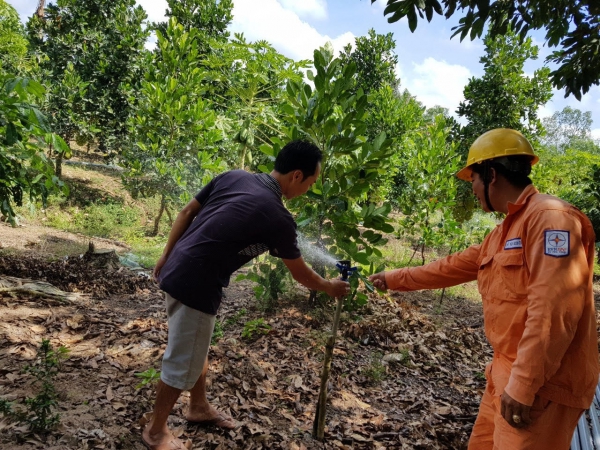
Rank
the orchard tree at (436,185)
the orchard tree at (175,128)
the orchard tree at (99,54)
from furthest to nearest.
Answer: the orchard tree at (99,54) < the orchard tree at (175,128) < the orchard tree at (436,185)

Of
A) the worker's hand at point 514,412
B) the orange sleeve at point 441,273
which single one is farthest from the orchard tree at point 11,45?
the worker's hand at point 514,412

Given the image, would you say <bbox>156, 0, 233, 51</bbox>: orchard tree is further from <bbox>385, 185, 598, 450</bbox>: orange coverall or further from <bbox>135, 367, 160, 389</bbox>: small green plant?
<bbox>385, 185, 598, 450</bbox>: orange coverall

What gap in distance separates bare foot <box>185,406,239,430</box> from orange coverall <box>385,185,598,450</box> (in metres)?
1.81

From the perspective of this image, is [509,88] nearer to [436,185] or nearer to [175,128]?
[436,185]

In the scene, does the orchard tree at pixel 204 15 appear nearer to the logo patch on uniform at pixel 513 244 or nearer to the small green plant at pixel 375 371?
the small green plant at pixel 375 371

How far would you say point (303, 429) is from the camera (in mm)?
2887

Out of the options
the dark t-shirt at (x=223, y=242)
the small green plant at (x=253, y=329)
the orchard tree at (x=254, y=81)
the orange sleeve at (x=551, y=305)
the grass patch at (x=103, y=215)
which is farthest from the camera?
the grass patch at (x=103, y=215)

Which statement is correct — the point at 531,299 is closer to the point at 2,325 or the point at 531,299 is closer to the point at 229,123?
the point at 2,325

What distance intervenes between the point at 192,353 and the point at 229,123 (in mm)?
Answer: 7776

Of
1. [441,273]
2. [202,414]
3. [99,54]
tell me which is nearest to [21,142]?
[202,414]

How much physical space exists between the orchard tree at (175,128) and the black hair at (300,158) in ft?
23.8

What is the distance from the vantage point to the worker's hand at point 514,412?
5.03 feet

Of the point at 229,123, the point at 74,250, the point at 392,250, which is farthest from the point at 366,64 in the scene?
the point at 74,250

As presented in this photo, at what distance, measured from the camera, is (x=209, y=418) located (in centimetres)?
269
